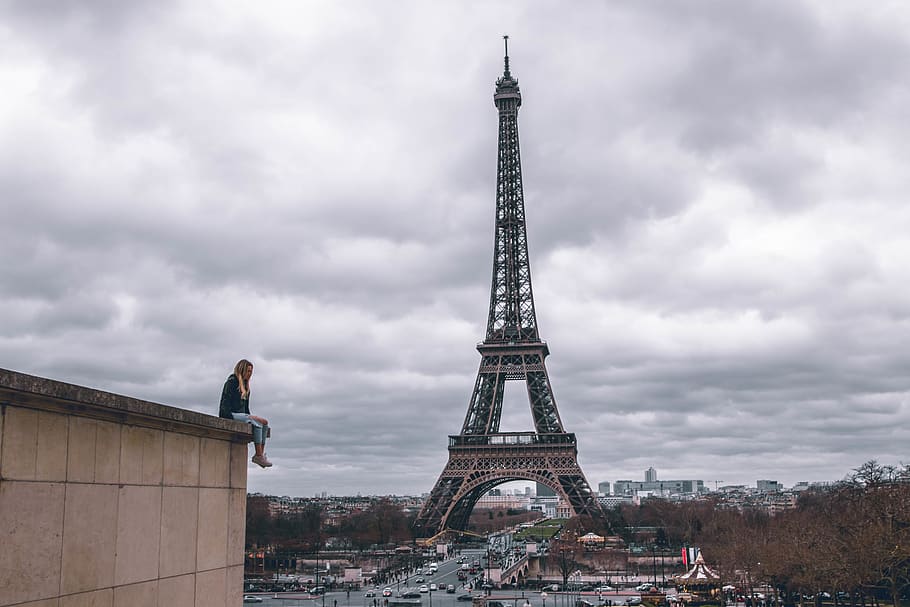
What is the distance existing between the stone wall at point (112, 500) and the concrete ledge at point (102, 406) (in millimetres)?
15

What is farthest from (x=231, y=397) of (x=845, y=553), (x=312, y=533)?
(x=312, y=533)

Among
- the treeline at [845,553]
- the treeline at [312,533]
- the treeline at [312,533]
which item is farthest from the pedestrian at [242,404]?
the treeline at [312,533]

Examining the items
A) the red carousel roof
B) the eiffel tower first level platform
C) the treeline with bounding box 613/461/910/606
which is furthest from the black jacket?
the eiffel tower first level platform

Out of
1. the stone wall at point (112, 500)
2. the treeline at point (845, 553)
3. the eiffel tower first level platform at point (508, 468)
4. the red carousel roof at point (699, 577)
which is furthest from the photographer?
the eiffel tower first level platform at point (508, 468)

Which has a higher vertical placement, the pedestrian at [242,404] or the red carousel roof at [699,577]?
the pedestrian at [242,404]

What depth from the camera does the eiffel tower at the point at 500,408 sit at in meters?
105

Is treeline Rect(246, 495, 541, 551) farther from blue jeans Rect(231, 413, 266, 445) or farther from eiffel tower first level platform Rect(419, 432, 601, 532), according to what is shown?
blue jeans Rect(231, 413, 266, 445)

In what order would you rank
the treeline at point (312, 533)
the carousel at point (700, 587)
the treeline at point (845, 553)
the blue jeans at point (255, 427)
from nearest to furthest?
1. the blue jeans at point (255, 427)
2. the treeline at point (845, 553)
3. the carousel at point (700, 587)
4. the treeline at point (312, 533)

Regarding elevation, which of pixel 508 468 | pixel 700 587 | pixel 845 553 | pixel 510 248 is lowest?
pixel 700 587

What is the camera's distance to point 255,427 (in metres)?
13.8

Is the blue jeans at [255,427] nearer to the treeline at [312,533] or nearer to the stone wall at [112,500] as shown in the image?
the stone wall at [112,500]

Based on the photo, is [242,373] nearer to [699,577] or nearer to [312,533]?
[699,577]

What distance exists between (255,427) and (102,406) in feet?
13.8

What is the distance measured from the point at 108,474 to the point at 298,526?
6339 inches
